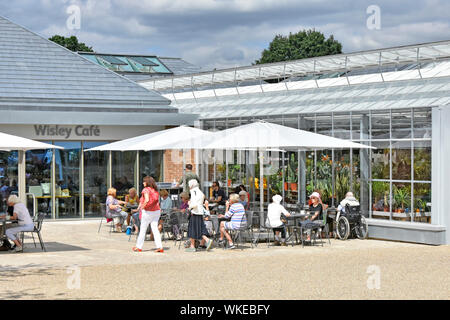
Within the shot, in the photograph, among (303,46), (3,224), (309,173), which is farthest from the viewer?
(303,46)

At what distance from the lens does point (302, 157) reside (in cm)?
2092

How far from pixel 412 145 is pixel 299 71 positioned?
7080 millimetres

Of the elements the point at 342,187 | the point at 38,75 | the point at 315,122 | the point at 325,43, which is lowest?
the point at 342,187

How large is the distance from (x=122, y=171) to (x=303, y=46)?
45.7 m

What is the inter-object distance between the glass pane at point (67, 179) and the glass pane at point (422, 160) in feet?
34.4

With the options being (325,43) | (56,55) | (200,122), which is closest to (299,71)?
Result: (200,122)

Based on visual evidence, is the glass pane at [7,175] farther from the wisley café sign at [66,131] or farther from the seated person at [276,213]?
the seated person at [276,213]

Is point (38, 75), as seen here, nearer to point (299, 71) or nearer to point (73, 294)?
point (299, 71)

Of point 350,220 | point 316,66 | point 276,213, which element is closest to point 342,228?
point 350,220

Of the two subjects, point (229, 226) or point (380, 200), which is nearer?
point (229, 226)

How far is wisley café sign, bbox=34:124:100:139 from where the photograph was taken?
22906 millimetres

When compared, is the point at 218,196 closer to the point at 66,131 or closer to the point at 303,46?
the point at 66,131

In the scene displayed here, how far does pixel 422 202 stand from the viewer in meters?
17.7

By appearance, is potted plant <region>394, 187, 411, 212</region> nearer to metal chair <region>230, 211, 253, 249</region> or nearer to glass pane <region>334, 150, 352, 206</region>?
glass pane <region>334, 150, 352, 206</region>
